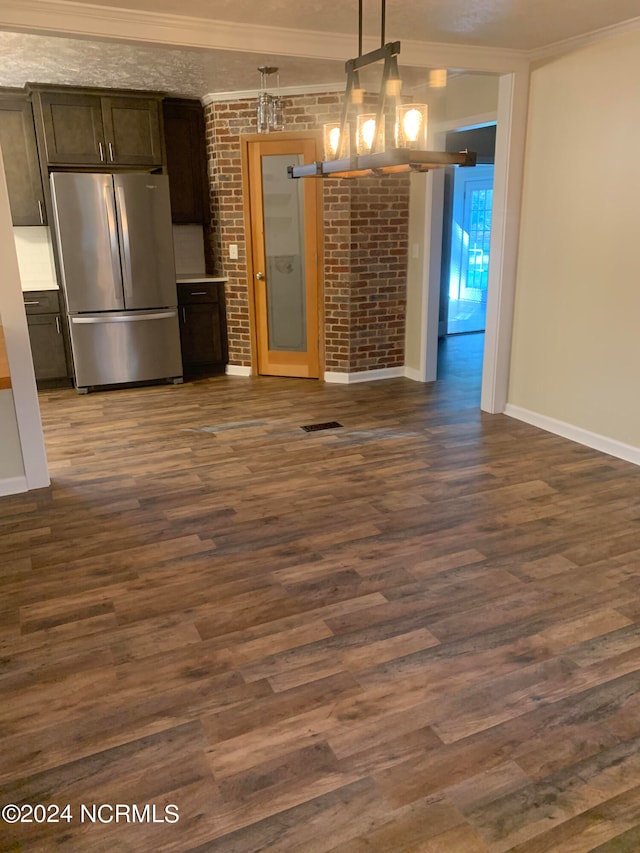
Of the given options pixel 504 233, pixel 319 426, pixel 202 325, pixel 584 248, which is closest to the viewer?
pixel 584 248

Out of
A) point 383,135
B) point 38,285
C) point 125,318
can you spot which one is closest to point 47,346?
point 38,285

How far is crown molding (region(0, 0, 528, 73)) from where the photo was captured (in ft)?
9.84

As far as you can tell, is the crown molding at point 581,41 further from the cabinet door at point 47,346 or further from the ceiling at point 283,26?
the cabinet door at point 47,346

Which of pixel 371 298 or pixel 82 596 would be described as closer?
pixel 82 596

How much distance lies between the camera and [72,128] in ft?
17.3

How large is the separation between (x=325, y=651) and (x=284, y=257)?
428 centimetres

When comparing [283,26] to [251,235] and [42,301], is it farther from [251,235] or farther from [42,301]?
[42,301]

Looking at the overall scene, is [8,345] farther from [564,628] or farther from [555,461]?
[555,461]

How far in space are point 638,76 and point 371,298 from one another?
268 cm

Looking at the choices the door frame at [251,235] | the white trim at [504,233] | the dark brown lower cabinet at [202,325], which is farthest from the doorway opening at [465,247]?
the white trim at [504,233]

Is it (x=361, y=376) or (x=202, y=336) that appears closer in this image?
(x=361, y=376)

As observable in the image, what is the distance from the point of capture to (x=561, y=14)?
3324 mm

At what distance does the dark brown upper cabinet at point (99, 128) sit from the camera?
5.20 m

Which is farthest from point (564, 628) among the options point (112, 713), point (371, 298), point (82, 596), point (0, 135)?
point (0, 135)
